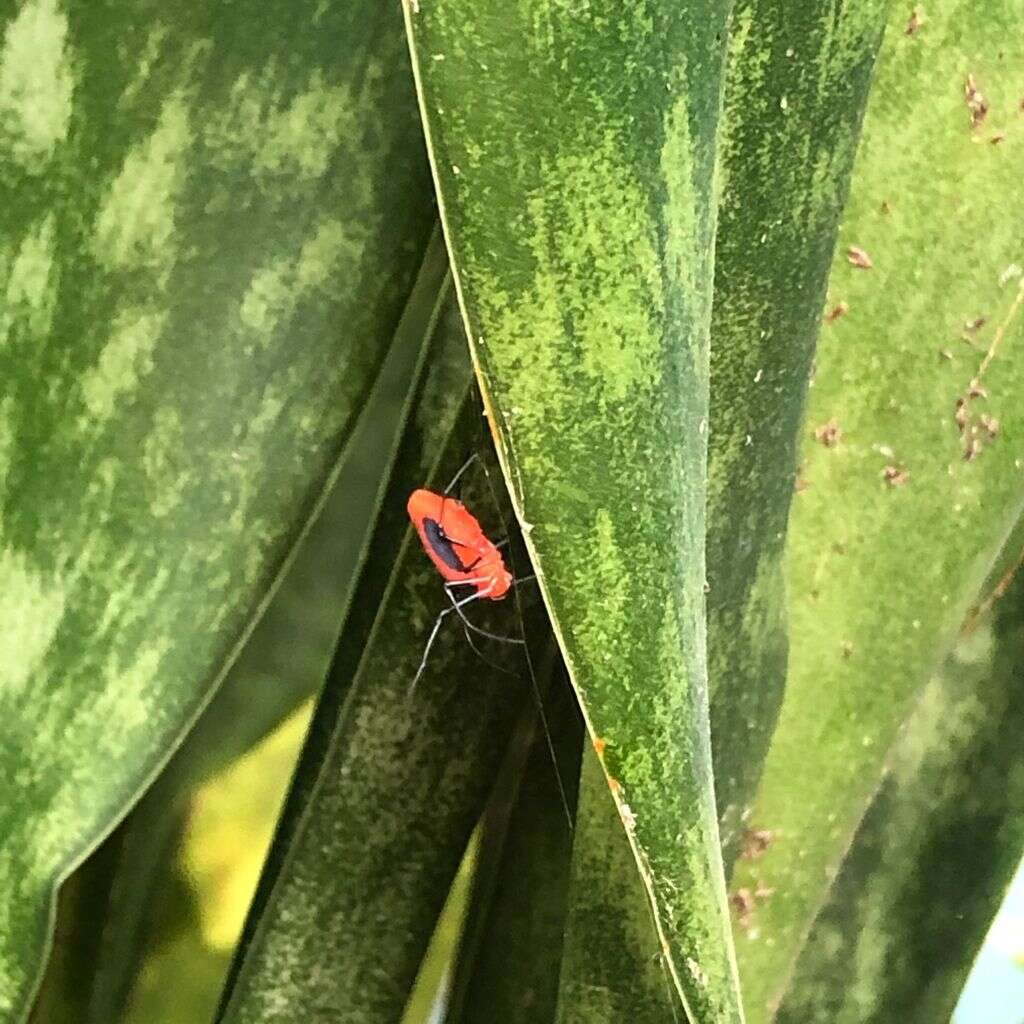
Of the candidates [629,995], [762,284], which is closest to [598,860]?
[629,995]

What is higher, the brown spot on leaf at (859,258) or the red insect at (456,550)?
the brown spot on leaf at (859,258)

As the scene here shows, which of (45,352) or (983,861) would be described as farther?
(983,861)

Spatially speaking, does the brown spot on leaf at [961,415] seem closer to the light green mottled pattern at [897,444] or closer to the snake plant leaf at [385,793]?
the light green mottled pattern at [897,444]

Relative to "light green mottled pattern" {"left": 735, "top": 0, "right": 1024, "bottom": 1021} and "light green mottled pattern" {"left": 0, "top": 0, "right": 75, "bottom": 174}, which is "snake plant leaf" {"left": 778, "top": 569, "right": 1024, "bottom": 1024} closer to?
"light green mottled pattern" {"left": 735, "top": 0, "right": 1024, "bottom": 1021}

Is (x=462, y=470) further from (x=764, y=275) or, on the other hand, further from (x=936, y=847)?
(x=936, y=847)

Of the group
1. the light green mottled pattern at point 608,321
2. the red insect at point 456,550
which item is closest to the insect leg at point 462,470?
the red insect at point 456,550

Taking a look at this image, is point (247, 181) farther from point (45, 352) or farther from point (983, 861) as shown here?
point (983, 861)

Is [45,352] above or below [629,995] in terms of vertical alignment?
above
